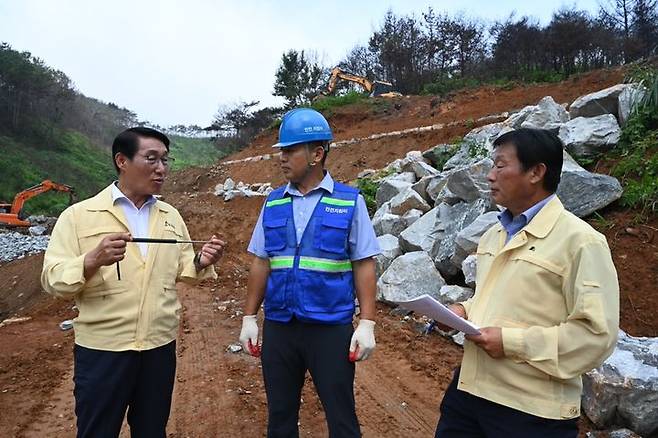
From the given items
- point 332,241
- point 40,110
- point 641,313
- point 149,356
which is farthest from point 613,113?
point 40,110

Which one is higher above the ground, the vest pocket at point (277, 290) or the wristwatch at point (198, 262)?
the wristwatch at point (198, 262)

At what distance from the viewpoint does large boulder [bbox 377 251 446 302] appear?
5543 millimetres

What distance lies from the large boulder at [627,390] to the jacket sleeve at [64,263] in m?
2.96

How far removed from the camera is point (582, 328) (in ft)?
5.36

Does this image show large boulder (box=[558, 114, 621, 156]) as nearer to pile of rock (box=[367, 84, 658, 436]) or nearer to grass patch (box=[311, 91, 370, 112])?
pile of rock (box=[367, 84, 658, 436])

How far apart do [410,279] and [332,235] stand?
3.55 m

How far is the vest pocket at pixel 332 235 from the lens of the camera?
2271 millimetres

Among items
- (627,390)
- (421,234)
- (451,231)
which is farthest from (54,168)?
(627,390)

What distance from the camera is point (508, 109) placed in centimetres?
1391

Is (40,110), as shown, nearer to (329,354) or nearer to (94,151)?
(94,151)

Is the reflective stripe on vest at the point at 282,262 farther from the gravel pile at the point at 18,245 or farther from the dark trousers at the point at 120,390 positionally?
the gravel pile at the point at 18,245

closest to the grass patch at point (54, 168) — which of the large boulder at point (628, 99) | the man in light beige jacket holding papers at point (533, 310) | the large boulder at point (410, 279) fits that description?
the large boulder at point (410, 279)

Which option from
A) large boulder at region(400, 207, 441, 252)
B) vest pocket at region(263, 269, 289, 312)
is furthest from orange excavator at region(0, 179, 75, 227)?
vest pocket at region(263, 269, 289, 312)

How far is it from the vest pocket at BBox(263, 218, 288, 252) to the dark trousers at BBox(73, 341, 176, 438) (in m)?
0.69
